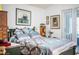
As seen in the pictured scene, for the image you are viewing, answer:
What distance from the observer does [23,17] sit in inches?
93.9

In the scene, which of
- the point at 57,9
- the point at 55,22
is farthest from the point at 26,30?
the point at 57,9

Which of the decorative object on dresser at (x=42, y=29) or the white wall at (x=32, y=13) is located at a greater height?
the white wall at (x=32, y=13)

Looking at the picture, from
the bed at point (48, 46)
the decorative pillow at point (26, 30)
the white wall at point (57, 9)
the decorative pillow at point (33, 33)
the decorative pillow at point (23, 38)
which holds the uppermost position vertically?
the white wall at point (57, 9)

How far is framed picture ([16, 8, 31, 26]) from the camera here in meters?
2.35

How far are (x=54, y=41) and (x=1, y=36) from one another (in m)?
0.80

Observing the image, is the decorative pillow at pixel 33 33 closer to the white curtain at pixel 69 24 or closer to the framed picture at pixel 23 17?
the framed picture at pixel 23 17

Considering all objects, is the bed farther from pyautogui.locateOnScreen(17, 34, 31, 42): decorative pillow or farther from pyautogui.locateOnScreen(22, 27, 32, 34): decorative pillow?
pyautogui.locateOnScreen(22, 27, 32, 34): decorative pillow

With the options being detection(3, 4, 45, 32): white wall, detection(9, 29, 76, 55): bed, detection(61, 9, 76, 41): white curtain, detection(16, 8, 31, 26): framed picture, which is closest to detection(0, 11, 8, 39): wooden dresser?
detection(3, 4, 45, 32): white wall

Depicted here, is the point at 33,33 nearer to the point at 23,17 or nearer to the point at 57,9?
the point at 23,17

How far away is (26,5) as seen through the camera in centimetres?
235

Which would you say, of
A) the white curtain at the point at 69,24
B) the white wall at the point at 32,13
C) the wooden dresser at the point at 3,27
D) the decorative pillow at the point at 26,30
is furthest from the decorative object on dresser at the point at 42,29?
the wooden dresser at the point at 3,27

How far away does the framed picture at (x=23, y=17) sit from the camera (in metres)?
2.35
